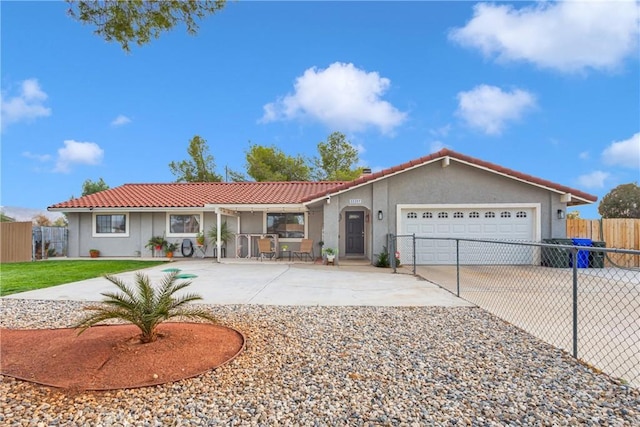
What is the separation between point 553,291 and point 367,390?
7209 mm

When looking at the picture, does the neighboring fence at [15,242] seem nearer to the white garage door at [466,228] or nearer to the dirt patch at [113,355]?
the dirt patch at [113,355]

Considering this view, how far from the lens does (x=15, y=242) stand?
→ 16.8 m

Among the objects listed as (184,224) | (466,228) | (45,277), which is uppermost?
(184,224)

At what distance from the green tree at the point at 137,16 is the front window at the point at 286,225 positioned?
440 inches

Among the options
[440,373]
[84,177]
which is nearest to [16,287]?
[440,373]

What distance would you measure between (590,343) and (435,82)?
1590cm

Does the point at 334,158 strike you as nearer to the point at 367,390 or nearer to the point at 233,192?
the point at 233,192

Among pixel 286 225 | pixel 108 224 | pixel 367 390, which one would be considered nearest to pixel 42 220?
pixel 108 224

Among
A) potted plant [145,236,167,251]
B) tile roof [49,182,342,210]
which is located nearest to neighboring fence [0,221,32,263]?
tile roof [49,182,342,210]

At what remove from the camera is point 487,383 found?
11.3ft

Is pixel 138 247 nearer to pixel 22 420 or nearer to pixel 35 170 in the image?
pixel 35 170

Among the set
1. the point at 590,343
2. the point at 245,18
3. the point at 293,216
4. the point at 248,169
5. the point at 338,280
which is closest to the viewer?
the point at 590,343

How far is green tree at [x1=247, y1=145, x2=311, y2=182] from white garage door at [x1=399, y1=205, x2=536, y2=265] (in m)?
20.2

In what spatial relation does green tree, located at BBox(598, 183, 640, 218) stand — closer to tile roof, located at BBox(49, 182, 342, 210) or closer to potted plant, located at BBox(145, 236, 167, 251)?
tile roof, located at BBox(49, 182, 342, 210)
